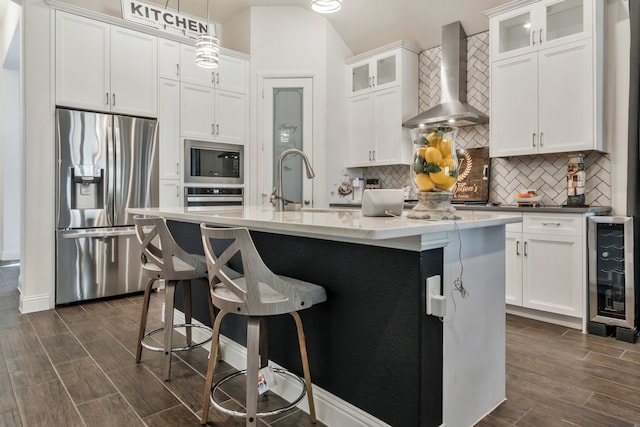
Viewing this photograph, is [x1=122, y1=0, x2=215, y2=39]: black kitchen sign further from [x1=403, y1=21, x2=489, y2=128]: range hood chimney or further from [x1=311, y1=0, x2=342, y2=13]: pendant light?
[x1=311, y1=0, x2=342, y2=13]: pendant light

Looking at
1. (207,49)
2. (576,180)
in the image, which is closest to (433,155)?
(207,49)

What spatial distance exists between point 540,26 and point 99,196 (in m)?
4.32

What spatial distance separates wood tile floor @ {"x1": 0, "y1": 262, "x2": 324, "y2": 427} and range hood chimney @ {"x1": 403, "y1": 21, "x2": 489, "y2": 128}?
10.3 feet

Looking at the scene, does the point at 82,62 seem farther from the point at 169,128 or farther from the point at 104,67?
the point at 169,128

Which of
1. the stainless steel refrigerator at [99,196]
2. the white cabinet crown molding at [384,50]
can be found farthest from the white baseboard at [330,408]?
the white cabinet crown molding at [384,50]

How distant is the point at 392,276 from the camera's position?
5.12ft

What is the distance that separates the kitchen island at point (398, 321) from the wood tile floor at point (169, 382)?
22 centimetres

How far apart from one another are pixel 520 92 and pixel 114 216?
4.02m

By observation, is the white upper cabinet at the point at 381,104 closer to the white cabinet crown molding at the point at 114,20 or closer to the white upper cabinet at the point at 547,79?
the white upper cabinet at the point at 547,79

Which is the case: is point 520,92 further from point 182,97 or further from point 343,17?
point 182,97

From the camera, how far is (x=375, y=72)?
4941 millimetres

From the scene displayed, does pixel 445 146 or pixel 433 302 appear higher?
pixel 445 146

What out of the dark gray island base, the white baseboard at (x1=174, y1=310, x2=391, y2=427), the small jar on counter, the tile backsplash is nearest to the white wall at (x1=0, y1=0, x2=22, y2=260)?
the tile backsplash

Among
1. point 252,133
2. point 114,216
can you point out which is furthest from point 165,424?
point 252,133
